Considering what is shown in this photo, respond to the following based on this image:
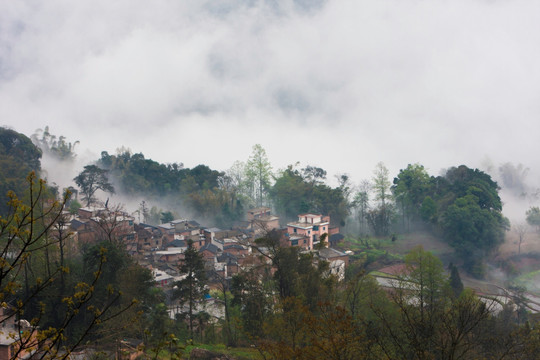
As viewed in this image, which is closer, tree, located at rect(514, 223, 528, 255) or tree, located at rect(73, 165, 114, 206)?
tree, located at rect(514, 223, 528, 255)

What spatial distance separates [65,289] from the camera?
12.2 meters

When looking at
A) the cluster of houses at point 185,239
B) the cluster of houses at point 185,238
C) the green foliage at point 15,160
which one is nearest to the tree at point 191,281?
the cluster of houses at point 185,239

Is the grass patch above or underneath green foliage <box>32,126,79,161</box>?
underneath

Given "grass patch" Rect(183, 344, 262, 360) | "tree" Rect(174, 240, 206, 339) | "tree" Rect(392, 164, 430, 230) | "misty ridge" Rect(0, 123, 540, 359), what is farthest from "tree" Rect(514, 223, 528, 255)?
"grass patch" Rect(183, 344, 262, 360)

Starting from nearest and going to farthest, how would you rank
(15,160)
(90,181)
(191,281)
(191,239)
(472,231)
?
1. (191,281)
2. (191,239)
3. (472,231)
4. (15,160)
5. (90,181)

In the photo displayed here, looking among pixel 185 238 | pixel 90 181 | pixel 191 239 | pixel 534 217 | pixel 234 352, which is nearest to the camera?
pixel 234 352

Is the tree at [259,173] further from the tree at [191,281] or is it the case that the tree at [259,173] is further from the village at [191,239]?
the tree at [191,281]

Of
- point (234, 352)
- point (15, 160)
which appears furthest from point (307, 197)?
point (234, 352)

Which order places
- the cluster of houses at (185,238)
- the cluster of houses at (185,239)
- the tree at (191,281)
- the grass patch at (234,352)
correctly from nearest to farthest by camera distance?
1. the grass patch at (234,352)
2. the tree at (191,281)
3. the cluster of houses at (185,239)
4. the cluster of houses at (185,238)

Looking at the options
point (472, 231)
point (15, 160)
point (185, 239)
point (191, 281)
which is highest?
point (15, 160)

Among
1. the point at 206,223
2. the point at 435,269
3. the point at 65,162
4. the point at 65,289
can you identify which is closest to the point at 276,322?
the point at 65,289

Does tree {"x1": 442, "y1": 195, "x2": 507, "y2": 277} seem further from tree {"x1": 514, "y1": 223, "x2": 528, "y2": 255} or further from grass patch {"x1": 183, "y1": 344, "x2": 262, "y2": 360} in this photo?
grass patch {"x1": 183, "y1": 344, "x2": 262, "y2": 360}

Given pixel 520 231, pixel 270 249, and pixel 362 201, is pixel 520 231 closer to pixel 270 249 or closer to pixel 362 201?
pixel 362 201

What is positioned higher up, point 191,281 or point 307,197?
point 307,197
